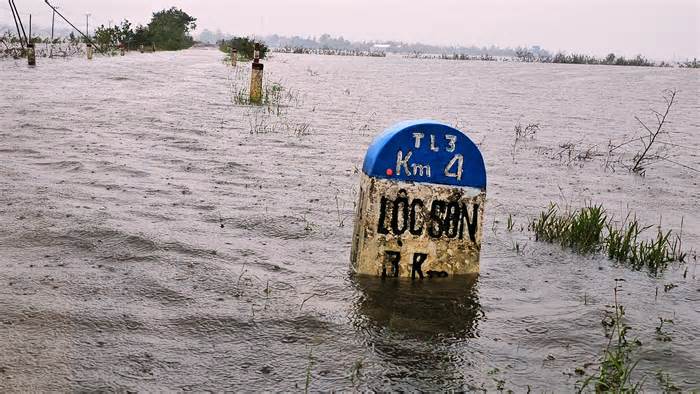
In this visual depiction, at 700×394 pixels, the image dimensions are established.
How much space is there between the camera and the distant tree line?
50438 mm

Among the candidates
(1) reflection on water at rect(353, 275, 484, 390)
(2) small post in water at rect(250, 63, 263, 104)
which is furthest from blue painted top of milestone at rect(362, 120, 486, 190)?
(2) small post in water at rect(250, 63, 263, 104)

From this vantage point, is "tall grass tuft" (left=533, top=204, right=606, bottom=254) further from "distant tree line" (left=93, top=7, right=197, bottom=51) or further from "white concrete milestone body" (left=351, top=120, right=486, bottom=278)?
"distant tree line" (left=93, top=7, right=197, bottom=51)

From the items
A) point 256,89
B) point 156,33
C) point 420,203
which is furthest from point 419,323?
point 156,33

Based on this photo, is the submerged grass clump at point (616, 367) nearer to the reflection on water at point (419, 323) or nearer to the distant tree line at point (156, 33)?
the reflection on water at point (419, 323)

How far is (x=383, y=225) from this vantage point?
4211 millimetres

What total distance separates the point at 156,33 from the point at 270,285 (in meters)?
71.0

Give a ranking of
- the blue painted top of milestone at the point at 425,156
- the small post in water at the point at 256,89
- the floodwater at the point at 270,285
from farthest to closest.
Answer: the small post in water at the point at 256,89 < the blue painted top of milestone at the point at 425,156 < the floodwater at the point at 270,285

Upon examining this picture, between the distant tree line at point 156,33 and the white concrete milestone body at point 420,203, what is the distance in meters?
45.2

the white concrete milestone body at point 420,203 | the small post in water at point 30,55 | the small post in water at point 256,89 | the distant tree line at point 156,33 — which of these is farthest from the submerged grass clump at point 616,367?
the distant tree line at point 156,33

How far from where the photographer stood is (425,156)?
416cm

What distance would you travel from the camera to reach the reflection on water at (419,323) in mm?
3037

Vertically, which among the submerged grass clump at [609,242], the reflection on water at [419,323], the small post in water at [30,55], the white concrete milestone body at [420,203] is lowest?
the reflection on water at [419,323]

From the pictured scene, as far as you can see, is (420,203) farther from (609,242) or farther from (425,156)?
(609,242)

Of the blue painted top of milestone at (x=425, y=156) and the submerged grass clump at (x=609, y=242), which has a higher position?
the blue painted top of milestone at (x=425, y=156)
